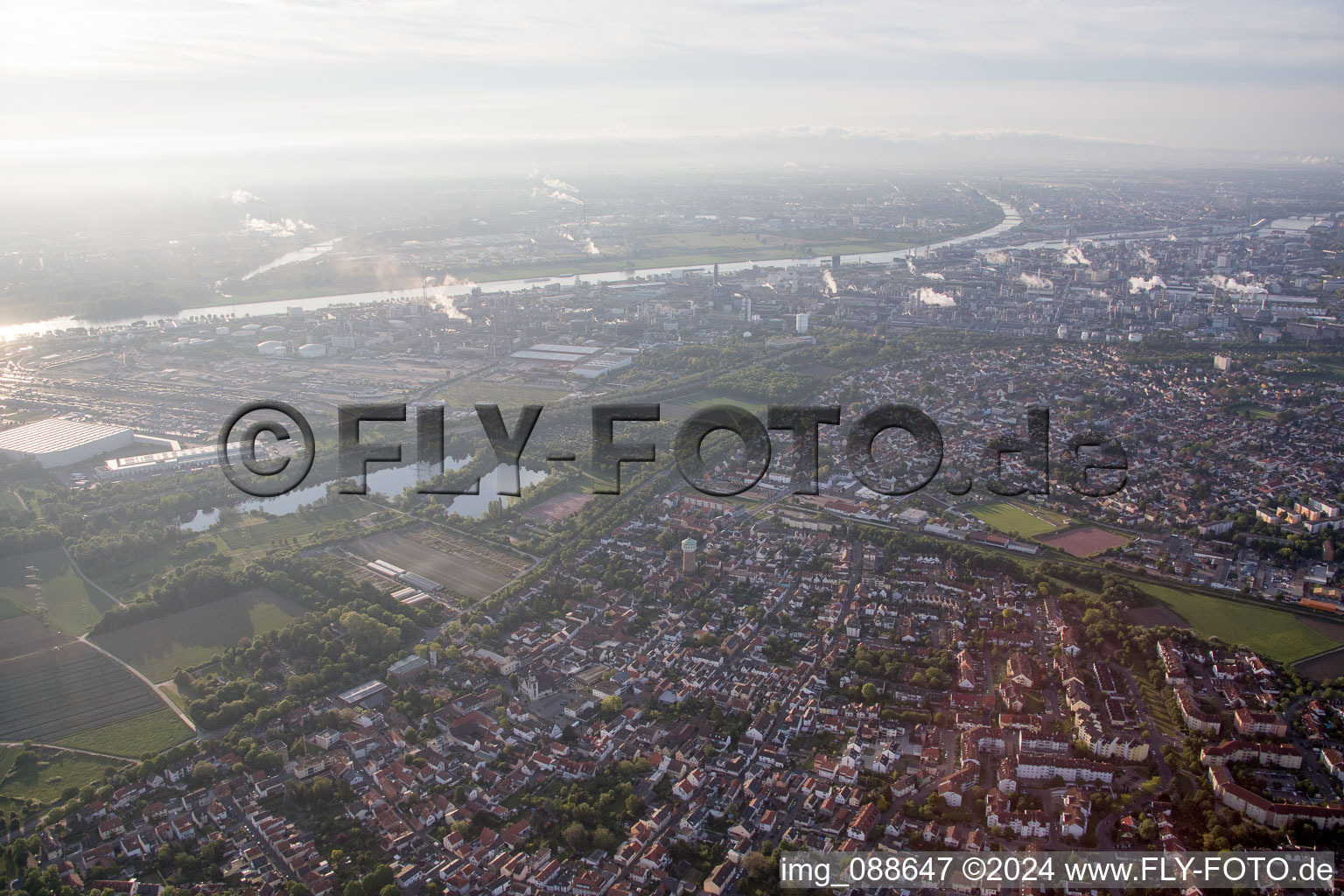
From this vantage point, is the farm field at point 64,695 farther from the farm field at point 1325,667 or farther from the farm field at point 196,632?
the farm field at point 1325,667

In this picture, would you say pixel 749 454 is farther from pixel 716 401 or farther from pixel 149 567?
pixel 149 567

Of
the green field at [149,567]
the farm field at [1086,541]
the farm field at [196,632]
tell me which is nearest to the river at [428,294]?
the green field at [149,567]

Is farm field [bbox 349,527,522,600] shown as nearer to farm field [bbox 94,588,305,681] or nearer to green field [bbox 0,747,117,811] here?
farm field [bbox 94,588,305,681]

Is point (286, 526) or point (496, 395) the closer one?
point (286, 526)

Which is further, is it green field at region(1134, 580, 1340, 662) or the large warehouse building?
the large warehouse building

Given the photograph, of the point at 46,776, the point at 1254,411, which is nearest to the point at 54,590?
the point at 46,776

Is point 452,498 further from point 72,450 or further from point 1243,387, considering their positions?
point 1243,387

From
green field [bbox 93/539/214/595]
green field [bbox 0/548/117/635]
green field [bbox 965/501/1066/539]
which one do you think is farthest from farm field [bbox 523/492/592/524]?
green field [bbox 965/501/1066/539]

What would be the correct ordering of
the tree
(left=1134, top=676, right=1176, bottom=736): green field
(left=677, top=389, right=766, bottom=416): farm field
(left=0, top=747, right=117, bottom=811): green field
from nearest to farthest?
1. the tree
2. (left=0, top=747, right=117, bottom=811): green field
3. (left=1134, top=676, right=1176, bottom=736): green field
4. (left=677, top=389, right=766, bottom=416): farm field
